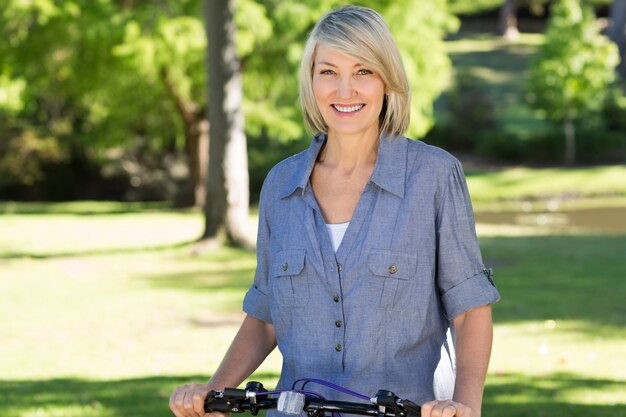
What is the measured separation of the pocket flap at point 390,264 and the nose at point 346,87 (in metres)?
0.45

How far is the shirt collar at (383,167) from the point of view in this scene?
3.07m

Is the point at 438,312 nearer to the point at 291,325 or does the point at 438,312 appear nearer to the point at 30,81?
the point at 291,325

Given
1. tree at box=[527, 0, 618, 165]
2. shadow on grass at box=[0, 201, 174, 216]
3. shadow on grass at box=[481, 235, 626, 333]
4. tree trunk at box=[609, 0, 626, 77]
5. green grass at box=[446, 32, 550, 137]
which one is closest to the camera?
shadow on grass at box=[481, 235, 626, 333]

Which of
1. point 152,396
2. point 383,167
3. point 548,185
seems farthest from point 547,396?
point 548,185

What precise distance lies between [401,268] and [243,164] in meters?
16.4

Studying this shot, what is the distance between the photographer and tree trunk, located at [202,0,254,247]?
18.6m

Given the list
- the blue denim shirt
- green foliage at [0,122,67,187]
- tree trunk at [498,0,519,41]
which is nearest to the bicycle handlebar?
the blue denim shirt

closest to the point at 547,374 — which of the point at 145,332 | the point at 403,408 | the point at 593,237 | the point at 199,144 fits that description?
the point at 145,332

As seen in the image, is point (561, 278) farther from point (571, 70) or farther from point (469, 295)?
point (571, 70)

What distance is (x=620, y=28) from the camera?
188 feet

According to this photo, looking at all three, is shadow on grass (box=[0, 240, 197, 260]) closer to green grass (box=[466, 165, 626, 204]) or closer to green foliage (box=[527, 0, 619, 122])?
green grass (box=[466, 165, 626, 204])

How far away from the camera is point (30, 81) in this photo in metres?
28.7

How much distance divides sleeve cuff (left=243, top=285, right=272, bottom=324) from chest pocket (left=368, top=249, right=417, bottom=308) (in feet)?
1.53

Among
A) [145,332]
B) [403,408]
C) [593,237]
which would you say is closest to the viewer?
[403,408]
